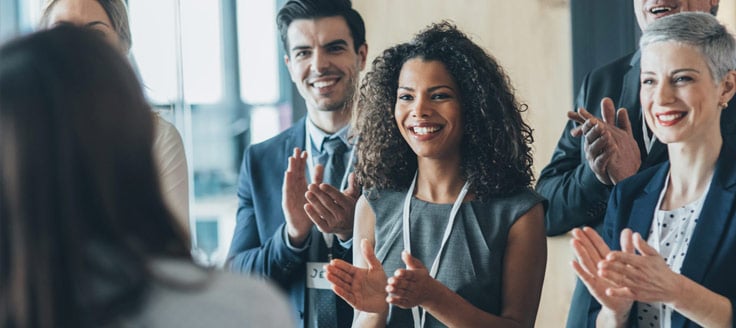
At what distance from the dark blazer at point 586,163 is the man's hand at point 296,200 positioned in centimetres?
72

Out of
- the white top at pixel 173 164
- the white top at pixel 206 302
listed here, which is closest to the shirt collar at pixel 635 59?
the white top at pixel 173 164

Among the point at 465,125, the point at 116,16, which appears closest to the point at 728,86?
the point at 465,125

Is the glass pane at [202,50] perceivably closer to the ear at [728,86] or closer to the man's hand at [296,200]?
the man's hand at [296,200]

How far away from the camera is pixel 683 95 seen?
221cm

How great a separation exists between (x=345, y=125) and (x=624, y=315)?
3.84ft

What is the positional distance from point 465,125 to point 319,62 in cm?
70

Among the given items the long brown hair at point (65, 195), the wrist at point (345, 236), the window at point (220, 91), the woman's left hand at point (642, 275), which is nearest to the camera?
the long brown hair at point (65, 195)

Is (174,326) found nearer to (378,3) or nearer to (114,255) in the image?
(114,255)

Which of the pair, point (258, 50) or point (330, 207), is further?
point (258, 50)

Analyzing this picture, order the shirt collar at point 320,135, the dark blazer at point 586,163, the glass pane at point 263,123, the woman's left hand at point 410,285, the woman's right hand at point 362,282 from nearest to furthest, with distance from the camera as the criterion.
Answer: the woman's left hand at point 410,285 < the woman's right hand at point 362,282 < the dark blazer at point 586,163 < the shirt collar at point 320,135 < the glass pane at point 263,123

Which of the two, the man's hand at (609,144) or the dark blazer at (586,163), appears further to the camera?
the dark blazer at (586,163)

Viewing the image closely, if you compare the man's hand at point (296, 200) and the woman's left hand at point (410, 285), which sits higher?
the man's hand at point (296, 200)

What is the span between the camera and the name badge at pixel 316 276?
110 inches

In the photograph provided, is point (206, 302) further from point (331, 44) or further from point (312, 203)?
point (331, 44)
